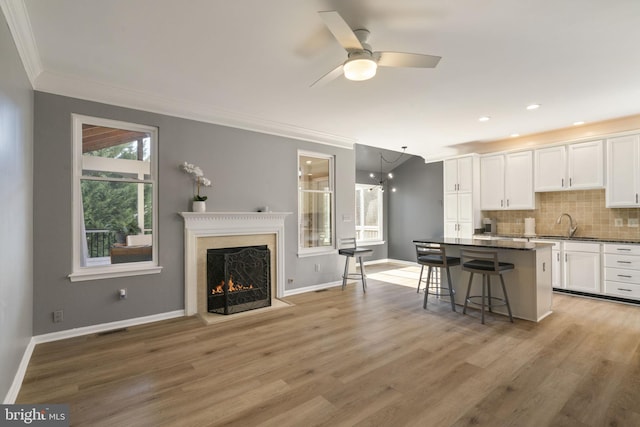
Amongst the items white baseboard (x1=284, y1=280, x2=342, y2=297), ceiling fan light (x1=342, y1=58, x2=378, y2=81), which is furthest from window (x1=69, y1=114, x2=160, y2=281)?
ceiling fan light (x1=342, y1=58, x2=378, y2=81)

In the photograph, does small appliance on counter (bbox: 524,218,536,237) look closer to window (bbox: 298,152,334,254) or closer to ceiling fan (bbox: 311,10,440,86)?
window (bbox: 298,152,334,254)

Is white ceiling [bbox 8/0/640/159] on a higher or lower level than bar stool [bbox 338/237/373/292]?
higher

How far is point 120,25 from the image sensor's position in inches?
94.4

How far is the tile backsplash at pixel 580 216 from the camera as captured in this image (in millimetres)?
4910

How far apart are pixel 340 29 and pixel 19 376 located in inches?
140

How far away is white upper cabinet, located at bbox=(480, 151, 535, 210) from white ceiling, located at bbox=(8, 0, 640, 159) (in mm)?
1272

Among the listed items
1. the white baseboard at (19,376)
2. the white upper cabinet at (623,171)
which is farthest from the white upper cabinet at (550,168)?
the white baseboard at (19,376)

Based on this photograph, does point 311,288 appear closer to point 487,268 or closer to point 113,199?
point 487,268

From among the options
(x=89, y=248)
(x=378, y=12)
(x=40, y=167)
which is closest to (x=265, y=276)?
(x=89, y=248)

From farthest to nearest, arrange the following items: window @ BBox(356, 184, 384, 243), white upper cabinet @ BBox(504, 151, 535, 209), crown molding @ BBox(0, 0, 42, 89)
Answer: window @ BBox(356, 184, 384, 243) → white upper cabinet @ BBox(504, 151, 535, 209) → crown molding @ BBox(0, 0, 42, 89)

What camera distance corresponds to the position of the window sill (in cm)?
335

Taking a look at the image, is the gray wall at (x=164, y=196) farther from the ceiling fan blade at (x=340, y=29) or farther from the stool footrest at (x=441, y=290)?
the ceiling fan blade at (x=340, y=29)

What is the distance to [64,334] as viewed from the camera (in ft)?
10.8

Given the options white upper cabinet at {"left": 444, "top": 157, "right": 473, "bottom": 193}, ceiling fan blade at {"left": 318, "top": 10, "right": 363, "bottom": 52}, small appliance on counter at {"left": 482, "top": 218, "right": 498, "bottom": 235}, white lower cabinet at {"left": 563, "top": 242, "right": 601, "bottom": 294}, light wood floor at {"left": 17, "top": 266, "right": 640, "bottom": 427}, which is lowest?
light wood floor at {"left": 17, "top": 266, "right": 640, "bottom": 427}
